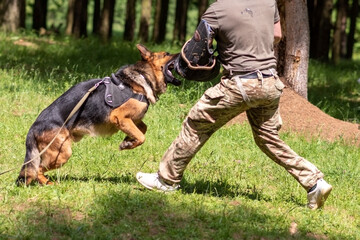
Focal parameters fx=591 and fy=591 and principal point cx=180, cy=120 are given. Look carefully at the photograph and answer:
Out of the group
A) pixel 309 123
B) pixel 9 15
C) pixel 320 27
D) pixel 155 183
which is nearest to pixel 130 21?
pixel 9 15

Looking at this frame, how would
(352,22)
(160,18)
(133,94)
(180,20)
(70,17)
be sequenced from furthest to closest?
(180,20), (352,22), (160,18), (70,17), (133,94)

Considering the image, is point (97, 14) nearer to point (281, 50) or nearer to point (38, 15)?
point (38, 15)

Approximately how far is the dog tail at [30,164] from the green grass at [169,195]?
110 millimetres

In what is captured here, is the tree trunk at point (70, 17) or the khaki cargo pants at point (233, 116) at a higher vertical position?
the khaki cargo pants at point (233, 116)

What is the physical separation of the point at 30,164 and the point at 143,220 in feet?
4.89

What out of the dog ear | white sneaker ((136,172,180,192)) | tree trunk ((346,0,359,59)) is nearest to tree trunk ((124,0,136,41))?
tree trunk ((346,0,359,59))

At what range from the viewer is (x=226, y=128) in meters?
9.54

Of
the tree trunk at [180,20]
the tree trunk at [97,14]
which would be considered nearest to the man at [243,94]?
the tree trunk at [97,14]

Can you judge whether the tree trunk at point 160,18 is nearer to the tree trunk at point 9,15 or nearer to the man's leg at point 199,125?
the tree trunk at point 9,15

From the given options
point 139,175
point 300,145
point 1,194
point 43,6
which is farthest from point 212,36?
point 43,6

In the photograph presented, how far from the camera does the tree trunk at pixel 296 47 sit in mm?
10508

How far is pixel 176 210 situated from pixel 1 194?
1791mm

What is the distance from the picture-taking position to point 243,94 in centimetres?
562

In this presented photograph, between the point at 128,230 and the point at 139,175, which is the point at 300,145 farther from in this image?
the point at 128,230
